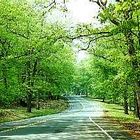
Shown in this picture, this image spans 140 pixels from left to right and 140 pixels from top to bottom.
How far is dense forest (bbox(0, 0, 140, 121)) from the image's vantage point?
23.7 metres

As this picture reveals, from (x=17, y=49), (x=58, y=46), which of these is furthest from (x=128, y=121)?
(x=17, y=49)

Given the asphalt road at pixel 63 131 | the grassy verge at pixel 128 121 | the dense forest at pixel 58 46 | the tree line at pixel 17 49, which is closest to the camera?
the asphalt road at pixel 63 131

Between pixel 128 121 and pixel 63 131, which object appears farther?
pixel 128 121

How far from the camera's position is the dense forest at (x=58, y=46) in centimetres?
2370

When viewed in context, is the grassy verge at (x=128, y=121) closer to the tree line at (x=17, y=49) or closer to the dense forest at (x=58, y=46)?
the dense forest at (x=58, y=46)

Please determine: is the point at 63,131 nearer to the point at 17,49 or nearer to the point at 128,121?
the point at 128,121

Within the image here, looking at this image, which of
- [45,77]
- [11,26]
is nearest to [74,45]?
[11,26]

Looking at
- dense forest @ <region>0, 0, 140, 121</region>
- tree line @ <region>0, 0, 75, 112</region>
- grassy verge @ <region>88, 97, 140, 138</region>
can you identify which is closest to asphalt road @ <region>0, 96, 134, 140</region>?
grassy verge @ <region>88, 97, 140, 138</region>

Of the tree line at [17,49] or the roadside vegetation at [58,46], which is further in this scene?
the tree line at [17,49]

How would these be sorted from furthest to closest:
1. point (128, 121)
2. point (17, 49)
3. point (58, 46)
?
point (17, 49)
point (128, 121)
point (58, 46)

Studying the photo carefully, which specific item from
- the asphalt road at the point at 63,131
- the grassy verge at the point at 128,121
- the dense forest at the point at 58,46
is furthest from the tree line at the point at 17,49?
the grassy verge at the point at 128,121

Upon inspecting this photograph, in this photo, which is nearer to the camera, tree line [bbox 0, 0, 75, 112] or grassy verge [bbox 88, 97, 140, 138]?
grassy verge [bbox 88, 97, 140, 138]

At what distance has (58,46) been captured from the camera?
25.7 metres

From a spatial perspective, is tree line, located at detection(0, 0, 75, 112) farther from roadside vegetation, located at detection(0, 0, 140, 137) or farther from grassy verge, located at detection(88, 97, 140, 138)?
grassy verge, located at detection(88, 97, 140, 138)
